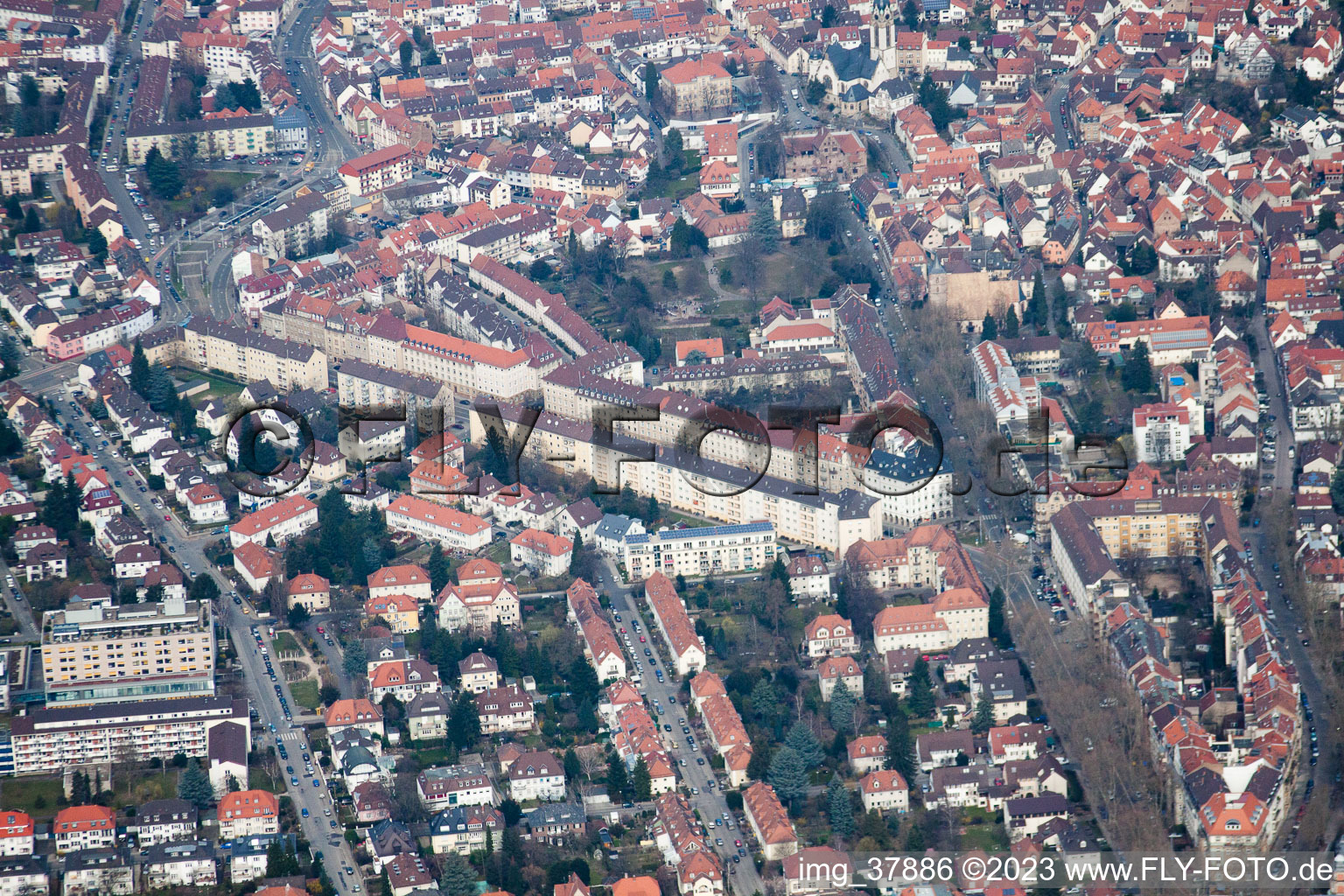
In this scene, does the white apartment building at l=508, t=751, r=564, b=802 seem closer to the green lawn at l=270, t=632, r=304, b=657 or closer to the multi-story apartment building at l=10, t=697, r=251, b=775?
the multi-story apartment building at l=10, t=697, r=251, b=775

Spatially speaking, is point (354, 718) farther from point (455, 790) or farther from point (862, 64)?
point (862, 64)

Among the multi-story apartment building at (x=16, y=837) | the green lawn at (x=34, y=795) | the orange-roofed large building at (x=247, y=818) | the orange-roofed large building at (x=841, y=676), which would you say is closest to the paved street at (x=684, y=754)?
the orange-roofed large building at (x=841, y=676)

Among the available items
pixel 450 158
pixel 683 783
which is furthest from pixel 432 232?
pixel 683 783

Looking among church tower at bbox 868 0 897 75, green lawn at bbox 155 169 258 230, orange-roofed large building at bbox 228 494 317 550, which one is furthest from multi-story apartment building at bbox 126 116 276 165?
orange-roofed large building at bbox 228 494 317 550

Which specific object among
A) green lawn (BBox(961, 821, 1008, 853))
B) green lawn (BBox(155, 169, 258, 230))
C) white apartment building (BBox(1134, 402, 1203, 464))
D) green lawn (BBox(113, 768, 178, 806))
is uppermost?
green lawn (BBox(155, 169, 258, 230))

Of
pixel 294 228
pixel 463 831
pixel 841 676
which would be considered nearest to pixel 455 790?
pixel 463 831

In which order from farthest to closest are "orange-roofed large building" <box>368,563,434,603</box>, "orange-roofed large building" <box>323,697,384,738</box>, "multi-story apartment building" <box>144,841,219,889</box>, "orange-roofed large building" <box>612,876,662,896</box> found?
1. "orange-roofed large building" <box>368,563,434,603</box>
2. "orange-roofed large building" <box>323,697,384,738</box>
3. "multi-story apartment building" <box>144,841,219,889</box>
4. "orange-roofed large building" <box>612,876,662,896</box>
